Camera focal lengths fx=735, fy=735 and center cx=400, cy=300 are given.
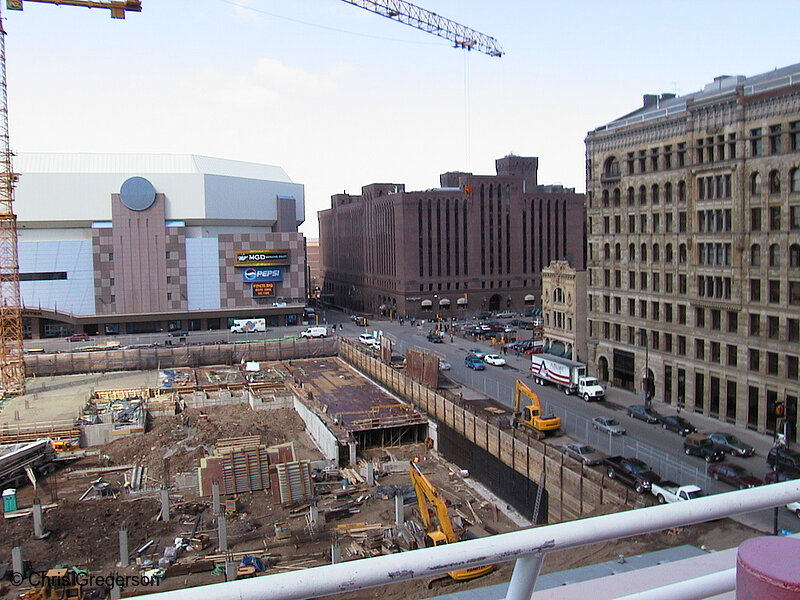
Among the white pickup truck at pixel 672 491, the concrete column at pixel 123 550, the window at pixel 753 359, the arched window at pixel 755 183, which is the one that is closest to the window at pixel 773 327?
the window at pixel 753 359

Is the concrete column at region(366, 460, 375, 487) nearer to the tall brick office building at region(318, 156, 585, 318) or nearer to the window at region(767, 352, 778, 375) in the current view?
the window at region(767, 352, 778, 375)

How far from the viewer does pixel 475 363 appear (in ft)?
204

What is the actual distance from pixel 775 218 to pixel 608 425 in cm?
1443

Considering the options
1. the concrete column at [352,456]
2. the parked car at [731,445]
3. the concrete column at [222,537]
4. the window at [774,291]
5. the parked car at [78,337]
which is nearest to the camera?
the concrete column at [222,537]

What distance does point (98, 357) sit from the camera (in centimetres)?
7488

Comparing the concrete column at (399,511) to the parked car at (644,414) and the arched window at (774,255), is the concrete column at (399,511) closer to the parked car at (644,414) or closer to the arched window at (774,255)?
the parked car at (644,414)

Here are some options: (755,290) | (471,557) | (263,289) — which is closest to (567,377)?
(755,290)

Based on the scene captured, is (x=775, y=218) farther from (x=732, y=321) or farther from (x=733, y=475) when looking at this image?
(x=733, y=475)

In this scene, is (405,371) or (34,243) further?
(34,243)

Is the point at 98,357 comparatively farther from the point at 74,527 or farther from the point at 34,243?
the point at 74,527

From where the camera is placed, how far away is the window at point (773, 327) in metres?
39.7

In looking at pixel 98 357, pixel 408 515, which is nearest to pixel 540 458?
pixel 408 515

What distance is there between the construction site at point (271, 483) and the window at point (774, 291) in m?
16.0

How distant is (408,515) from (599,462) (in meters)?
9.23
